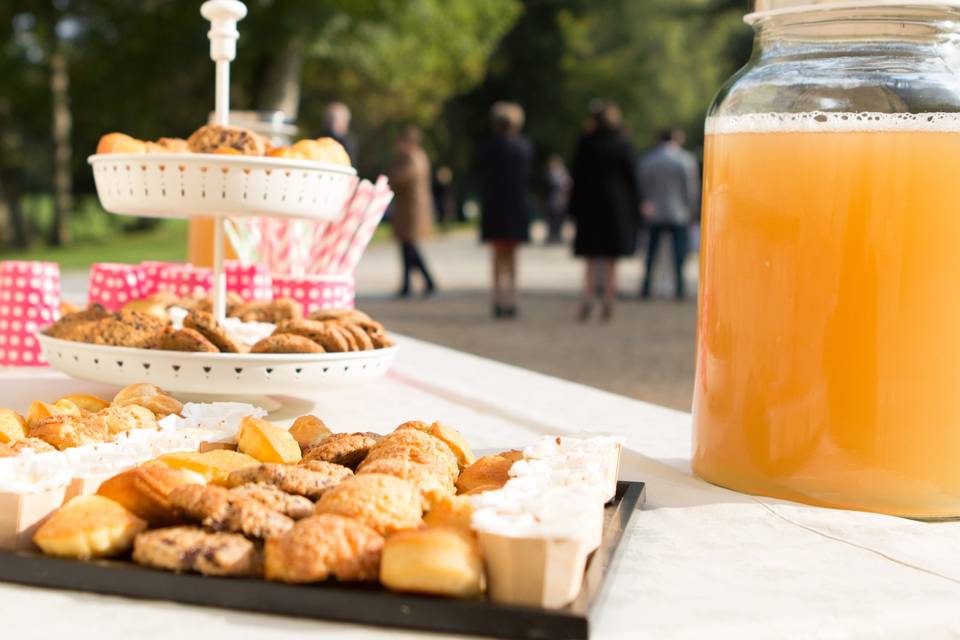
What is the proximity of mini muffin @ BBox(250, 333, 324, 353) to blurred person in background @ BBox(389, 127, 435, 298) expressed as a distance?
7.58 meters

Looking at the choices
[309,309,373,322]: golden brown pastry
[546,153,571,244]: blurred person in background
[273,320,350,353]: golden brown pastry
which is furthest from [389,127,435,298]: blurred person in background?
[546,153,571,244]: blurred person in background

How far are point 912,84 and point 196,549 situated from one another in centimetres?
75

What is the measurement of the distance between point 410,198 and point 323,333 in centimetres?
761

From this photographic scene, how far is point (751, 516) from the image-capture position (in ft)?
3.17

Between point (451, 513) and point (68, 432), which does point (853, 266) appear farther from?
point (68, 432)

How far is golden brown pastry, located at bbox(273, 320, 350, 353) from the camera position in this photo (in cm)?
132

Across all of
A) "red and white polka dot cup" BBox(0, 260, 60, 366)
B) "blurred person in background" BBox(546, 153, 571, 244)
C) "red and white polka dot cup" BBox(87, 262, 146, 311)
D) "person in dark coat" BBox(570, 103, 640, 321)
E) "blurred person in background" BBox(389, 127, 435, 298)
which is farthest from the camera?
"blurred person in background" BBox(546, 153, 571, 244)

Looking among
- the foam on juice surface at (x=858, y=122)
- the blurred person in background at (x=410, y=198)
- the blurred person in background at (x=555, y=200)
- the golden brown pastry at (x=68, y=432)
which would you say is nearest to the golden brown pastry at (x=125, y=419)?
the golden brown pastry at (x=68, y=432)

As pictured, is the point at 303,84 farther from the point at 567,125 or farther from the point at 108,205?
the point at 108,205

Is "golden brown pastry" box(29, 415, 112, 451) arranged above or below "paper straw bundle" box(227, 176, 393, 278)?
below

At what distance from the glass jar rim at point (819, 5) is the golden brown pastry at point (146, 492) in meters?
0.69

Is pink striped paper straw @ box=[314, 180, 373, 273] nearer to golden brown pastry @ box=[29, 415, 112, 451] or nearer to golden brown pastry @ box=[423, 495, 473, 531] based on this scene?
golden brown pastry @ box=[29, 415, 112, 451]

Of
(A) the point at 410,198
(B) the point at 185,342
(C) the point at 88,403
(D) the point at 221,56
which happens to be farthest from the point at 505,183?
(C) the point at 88,403

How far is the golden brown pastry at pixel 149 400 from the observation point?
110 cm
